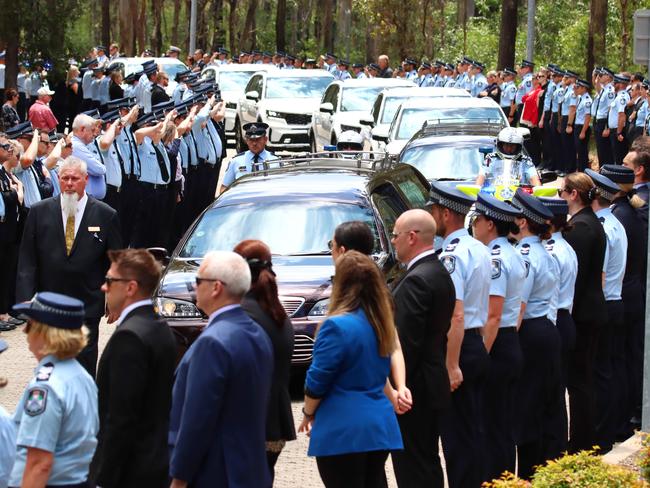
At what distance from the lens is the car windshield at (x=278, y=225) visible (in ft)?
38.3

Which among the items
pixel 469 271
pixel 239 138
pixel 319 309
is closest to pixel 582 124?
pixel 239 138

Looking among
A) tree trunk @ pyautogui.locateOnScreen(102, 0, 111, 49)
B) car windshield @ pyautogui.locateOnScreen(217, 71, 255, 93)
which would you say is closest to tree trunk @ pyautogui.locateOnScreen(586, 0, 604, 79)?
car windshield @ pyautogui.locateOnScreen(217, 71, 255, 93)

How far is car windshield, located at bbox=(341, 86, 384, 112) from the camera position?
28.5 meters

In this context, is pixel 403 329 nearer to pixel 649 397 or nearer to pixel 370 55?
pixel 649 397

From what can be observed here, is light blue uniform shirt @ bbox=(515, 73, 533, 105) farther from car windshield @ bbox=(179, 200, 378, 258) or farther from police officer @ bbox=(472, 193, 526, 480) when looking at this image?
police officer @ bbox=(472, 193, 526, 480)

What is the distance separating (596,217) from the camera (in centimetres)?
959

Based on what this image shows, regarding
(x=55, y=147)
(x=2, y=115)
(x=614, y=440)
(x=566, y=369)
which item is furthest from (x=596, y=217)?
(x=2, y=115)

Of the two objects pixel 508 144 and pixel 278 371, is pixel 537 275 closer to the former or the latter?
pixel 278 371

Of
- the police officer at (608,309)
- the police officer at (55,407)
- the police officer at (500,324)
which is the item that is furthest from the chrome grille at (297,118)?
the police officer at (55,407)

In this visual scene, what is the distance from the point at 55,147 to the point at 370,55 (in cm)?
5011

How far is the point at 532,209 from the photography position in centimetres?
862

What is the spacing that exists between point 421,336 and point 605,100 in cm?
2187

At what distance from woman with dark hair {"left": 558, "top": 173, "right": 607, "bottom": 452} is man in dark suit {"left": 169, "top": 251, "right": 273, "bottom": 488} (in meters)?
4.05

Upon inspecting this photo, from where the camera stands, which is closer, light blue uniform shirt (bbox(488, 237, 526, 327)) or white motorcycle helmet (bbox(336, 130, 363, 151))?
light blue uniform shirt (bbox(488, 237, 526, 327))
